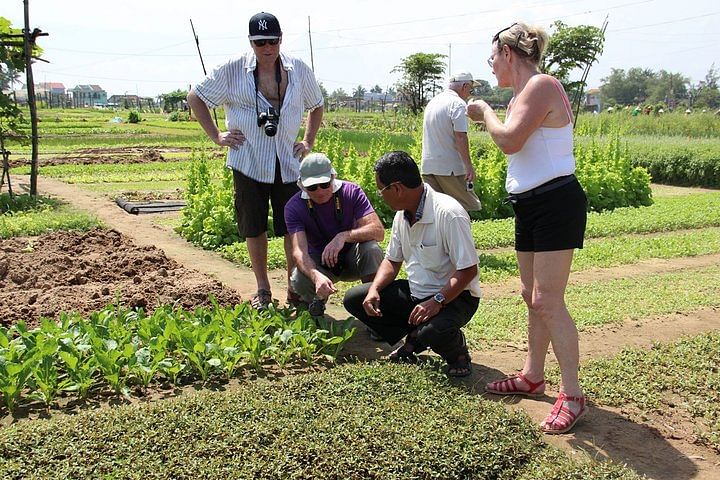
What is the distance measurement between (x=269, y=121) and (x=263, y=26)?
709 mm

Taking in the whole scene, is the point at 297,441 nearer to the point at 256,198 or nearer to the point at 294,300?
the point at 294,300

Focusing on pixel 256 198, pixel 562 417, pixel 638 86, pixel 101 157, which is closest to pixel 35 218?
pixel 256 198

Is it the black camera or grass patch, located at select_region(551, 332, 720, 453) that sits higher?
the black camera

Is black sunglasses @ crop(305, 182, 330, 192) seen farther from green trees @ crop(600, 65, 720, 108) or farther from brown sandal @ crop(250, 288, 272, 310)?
green trees @ crop(600, 65, 720, 108)

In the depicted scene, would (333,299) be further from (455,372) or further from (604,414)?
(604,414)

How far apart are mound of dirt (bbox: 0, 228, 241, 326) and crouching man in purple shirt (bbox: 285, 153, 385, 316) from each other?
1.06 meters

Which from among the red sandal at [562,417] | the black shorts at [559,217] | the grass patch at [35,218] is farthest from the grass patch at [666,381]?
the grass patch at [35,218]

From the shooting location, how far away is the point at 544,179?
362 cm

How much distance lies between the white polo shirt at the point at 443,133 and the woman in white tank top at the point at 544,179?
8.27 feet

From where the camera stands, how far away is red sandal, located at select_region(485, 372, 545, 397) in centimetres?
417

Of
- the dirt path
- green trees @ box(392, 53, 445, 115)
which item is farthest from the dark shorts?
green trees @ box(392, 53, 445, 115)

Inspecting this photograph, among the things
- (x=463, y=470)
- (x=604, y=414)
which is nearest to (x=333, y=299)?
(x=604, y=414)

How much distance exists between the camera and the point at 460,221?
4.23 m

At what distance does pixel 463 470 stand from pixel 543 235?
4.07 feet
